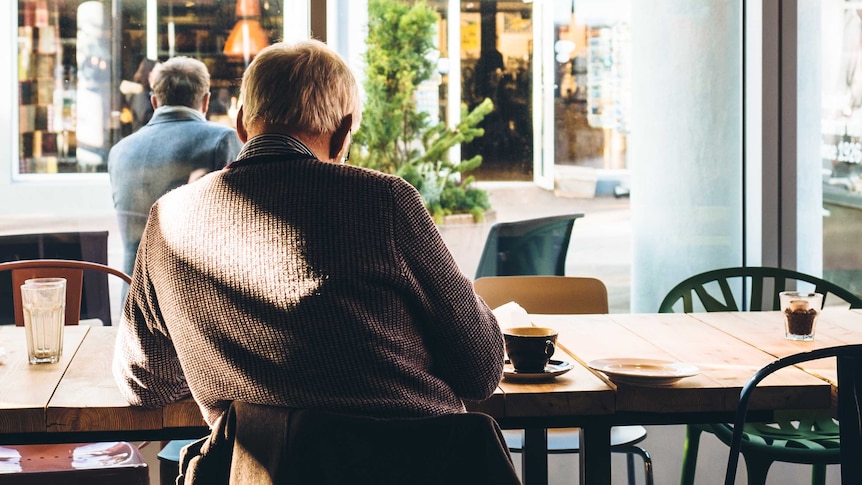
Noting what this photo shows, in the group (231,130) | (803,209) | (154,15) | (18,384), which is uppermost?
(154,15)

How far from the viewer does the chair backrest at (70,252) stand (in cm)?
350

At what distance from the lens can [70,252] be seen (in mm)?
3547

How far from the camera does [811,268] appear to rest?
3828 millimetres

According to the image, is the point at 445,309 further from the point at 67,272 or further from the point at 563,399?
the point at 67,272

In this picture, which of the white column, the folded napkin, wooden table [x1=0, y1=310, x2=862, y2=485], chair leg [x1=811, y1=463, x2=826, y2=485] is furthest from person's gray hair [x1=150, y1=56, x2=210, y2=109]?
chair leg [x1=811, y1=463, x2=826, y2=485]

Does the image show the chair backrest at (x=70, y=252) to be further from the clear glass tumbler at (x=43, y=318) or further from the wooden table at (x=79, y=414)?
the wooden table at (x=79, y=414)

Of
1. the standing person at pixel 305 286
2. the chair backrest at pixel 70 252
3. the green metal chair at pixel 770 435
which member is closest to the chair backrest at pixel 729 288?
the green metal chair at pixel 770 435

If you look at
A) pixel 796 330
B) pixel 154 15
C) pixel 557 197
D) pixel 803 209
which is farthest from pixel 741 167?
pixel 154 15

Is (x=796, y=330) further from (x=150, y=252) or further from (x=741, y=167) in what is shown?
(x=741, y=167)

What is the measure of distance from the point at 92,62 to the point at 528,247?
1.68 meters

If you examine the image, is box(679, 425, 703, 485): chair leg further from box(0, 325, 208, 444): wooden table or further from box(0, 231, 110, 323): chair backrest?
box(0, 231, 110, 323): chair backrest

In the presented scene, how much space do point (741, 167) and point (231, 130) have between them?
1909 millimetres

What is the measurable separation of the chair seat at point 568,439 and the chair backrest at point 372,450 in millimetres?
1336

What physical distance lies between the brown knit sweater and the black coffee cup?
0.90 feet
